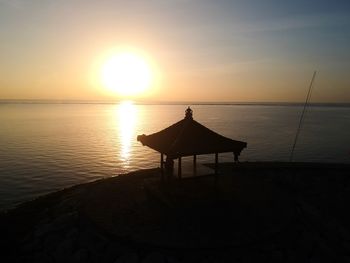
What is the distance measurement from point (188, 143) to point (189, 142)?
0.29 ft

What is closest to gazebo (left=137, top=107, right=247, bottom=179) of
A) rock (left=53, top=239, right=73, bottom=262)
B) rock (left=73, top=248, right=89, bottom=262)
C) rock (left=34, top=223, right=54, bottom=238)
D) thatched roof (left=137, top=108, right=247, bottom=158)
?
thatched roof (left=137, top=108, right=247, bottom=158)

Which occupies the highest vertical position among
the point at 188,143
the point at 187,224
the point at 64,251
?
the point at 188,143

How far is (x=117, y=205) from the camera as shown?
48.7 feet

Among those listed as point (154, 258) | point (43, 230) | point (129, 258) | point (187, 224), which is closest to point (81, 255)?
point (129, 258)

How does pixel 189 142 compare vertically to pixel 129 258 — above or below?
above

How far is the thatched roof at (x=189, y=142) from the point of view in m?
14.3

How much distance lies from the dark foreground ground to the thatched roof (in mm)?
→ 1859

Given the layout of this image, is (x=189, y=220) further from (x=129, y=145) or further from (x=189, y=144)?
(x=129, y=145)

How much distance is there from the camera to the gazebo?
14320 millimetres

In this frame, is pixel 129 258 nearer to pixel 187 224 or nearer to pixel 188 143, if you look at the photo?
pixel 187 224

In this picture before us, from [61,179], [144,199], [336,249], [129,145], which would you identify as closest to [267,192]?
[336,249]

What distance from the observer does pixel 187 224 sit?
1283cm

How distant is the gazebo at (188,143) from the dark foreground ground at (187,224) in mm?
1744

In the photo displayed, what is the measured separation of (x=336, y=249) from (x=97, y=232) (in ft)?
28.3
